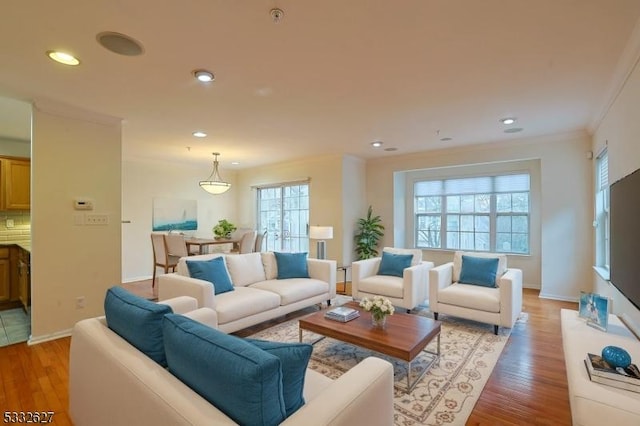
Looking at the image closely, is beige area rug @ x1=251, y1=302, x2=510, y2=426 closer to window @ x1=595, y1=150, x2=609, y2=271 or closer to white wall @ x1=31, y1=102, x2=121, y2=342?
window @ x1=595, y1=150, x2=609, y2=271

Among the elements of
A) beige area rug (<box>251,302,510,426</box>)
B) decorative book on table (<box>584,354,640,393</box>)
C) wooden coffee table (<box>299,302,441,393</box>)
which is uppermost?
decorative book on table (<box>584,354,640,393</box>)

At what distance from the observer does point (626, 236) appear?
212 cm

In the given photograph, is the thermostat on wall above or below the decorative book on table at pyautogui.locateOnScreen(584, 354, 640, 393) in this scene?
above

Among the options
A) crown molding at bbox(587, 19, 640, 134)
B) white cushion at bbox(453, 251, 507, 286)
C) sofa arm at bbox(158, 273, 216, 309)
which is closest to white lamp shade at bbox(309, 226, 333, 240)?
white cushion at bbox(453, 251, 507, 286)

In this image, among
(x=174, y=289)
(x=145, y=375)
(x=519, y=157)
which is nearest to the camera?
(x=145, y=375)

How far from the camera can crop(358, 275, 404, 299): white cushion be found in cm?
400

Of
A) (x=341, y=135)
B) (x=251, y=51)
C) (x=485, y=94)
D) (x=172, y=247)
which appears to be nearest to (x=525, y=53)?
(x=485, y=94)

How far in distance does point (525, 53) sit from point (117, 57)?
10.3ft

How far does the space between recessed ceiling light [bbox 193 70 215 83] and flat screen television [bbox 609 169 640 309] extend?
3.15m

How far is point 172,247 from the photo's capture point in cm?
527

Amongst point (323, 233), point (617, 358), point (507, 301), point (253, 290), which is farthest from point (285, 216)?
point (617, 358)

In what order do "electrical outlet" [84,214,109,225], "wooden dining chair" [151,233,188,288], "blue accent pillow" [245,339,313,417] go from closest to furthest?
"blue accent pillow" [245,339,313,417], "electrical outlet" [84,214,109,225], "wooden dining chair" [151,233,188,288]

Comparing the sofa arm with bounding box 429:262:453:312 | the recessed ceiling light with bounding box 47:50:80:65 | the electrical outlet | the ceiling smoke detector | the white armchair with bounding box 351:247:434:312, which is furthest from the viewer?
the white armchair with bounding box 351:247:434:312

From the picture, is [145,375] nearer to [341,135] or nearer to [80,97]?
[80,97]
